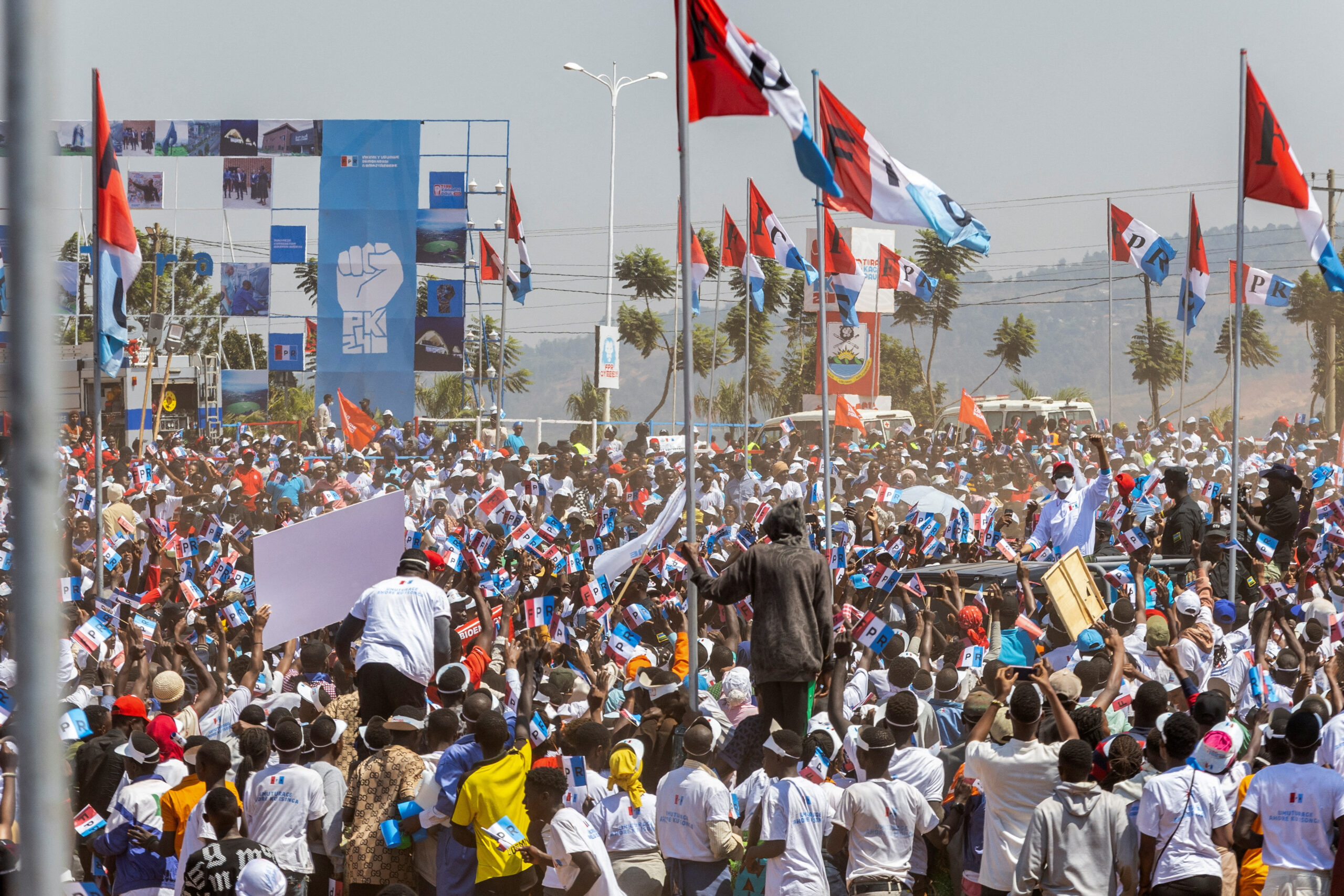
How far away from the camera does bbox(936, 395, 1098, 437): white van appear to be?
36156 millimetres

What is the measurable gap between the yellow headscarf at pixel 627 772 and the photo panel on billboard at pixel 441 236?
3248cm

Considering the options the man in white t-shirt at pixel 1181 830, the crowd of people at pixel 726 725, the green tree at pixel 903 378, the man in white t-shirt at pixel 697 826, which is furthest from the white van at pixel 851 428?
the green tree at pixel 903 378

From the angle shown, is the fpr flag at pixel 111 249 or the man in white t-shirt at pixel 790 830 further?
the fpr flag at pixel 111 249

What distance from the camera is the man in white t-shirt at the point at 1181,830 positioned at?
530 centimetres

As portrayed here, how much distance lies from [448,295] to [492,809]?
33301 millimetres

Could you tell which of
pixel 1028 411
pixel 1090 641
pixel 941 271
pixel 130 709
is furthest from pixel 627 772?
pixel 941 271

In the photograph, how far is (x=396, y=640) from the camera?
744 centimetres

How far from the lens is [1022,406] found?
119ft

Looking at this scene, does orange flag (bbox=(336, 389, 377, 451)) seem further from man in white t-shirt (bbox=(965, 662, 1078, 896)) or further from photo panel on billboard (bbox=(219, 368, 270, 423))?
man in white t-shirt (bbox=(965, 662, 1078, 896))

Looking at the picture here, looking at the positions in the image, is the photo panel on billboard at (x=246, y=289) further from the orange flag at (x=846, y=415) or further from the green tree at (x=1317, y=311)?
the green tree at (x=1317, y=311)

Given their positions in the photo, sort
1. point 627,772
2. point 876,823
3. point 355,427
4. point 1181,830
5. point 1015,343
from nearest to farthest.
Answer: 1. point 1181,830
2. point 876,823
3. point 627,772
4. point 355,427
5. point 1015,343

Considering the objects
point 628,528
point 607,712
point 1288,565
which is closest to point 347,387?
point 628,528

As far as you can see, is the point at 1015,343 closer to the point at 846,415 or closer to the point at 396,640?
the point at 846,415

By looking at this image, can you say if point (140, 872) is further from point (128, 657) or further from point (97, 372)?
point (97, 372)
